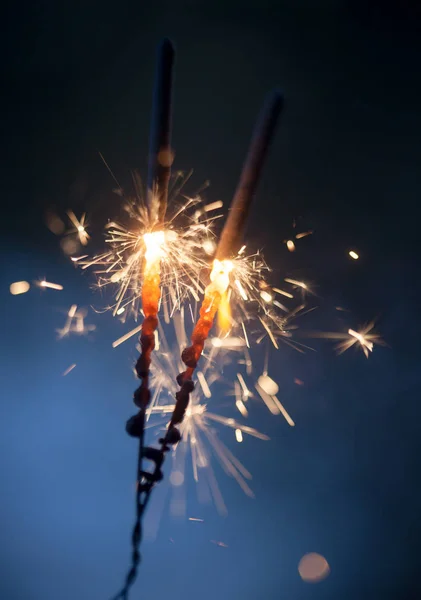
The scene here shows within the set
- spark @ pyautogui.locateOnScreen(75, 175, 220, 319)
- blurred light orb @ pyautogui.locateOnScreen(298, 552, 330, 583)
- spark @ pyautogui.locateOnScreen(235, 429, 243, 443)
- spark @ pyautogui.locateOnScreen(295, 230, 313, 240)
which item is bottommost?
blurred light orb @ pyautogui.locateOnScreen(298, 552, 330, 583)

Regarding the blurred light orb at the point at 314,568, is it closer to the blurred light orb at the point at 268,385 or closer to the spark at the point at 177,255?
the blurred light orb at the point at 268,385

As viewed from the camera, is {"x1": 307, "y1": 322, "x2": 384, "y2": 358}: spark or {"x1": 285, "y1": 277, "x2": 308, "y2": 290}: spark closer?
{"x1": 285, "y1": 277, "x2": 308, "y2": 290}: spark

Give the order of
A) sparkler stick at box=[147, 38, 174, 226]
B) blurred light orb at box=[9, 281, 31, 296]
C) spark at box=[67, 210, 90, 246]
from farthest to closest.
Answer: blurred light orb at box=[9, 281, 31, 296]
spark at box=[67, 210, 90, 246]
sparkler stick at box=[147, 38, 174, 226]

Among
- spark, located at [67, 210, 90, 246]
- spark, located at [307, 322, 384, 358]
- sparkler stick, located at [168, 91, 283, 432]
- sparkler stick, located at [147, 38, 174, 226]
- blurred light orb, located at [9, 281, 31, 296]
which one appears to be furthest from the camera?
spark, located at [307, 322, 384, 358]

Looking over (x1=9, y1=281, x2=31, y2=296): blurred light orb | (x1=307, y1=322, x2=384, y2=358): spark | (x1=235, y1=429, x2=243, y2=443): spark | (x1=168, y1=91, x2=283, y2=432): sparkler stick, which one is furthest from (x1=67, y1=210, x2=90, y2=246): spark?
(x1=235, y1=429, x2=243, y2=443): spark

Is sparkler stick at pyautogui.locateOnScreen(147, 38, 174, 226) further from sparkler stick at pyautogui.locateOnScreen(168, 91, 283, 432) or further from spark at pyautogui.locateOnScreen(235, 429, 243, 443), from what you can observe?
spark at pyautogui.locateOnScreen(235, 429, 243, 443)

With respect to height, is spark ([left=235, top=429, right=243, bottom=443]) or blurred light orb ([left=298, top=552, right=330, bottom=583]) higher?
spark ([left=235, top=429, right=243, bottom=443])

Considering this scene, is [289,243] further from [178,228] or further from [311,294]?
[178,228]
